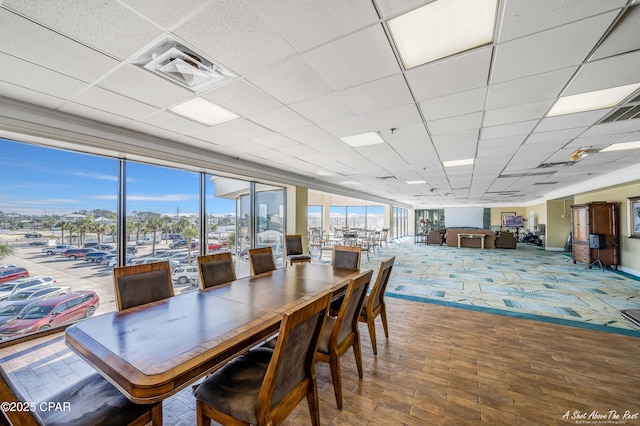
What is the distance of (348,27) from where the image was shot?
1.54 meters

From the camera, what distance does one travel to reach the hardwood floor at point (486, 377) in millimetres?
1876

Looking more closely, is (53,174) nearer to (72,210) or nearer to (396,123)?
(72,210)

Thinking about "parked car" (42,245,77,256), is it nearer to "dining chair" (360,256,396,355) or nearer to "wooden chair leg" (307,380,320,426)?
"wooden chair leg" (307,380,320,426)

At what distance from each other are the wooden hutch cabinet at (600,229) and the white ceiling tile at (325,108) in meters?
8.50

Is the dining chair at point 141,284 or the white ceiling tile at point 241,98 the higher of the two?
the white ceiling tile at point 241,98

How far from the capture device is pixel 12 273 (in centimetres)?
296

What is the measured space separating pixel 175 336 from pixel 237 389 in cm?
48

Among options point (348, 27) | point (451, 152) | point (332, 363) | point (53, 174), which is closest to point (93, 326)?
point (332, 363)

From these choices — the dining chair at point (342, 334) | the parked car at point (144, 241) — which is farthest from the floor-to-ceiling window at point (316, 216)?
the dining chair at point (342, 334)

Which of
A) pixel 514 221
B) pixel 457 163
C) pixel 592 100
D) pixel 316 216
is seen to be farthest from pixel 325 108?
pixel 514 221

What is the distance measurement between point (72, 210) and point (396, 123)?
4395mm

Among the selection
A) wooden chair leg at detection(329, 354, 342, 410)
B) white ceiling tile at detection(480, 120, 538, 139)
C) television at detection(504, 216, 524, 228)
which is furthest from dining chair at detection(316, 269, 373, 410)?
television at detection(504, 216, 524, 228)

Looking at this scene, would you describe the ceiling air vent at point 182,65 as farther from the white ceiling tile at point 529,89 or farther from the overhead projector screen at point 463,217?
the overhead projector screen at point 463,217

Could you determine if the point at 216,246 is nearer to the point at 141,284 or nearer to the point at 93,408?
the point at 141,284
